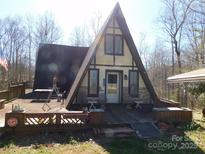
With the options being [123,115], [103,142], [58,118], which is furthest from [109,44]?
[103,142]

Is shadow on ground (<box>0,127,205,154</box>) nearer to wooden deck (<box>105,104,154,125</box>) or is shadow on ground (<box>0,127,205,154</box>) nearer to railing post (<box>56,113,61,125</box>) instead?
railing post (<box>56,113,61,125</box>)

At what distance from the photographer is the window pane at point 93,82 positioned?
13570mm

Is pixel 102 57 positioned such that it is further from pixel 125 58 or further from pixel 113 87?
pixel 113 87

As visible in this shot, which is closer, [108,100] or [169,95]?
[108,100]

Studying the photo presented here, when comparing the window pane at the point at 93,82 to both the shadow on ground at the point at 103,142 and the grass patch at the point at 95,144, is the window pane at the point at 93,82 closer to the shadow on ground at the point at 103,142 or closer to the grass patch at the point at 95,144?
the shadow on ground at the point at 103,142

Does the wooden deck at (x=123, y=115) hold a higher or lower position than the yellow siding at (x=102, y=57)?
lower

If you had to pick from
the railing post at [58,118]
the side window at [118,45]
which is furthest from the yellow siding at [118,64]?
the railing post at [58,118]

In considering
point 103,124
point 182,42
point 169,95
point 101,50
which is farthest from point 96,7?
point 103,124

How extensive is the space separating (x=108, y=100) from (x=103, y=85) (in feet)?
3.09

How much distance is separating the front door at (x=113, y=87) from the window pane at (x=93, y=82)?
0.73m

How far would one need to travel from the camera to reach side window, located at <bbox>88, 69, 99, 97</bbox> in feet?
44.4

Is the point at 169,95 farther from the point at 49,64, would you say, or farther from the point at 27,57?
the point at 27,57

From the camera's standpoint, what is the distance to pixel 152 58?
1422 inches

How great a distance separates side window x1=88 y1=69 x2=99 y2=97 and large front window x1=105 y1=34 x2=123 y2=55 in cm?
139
